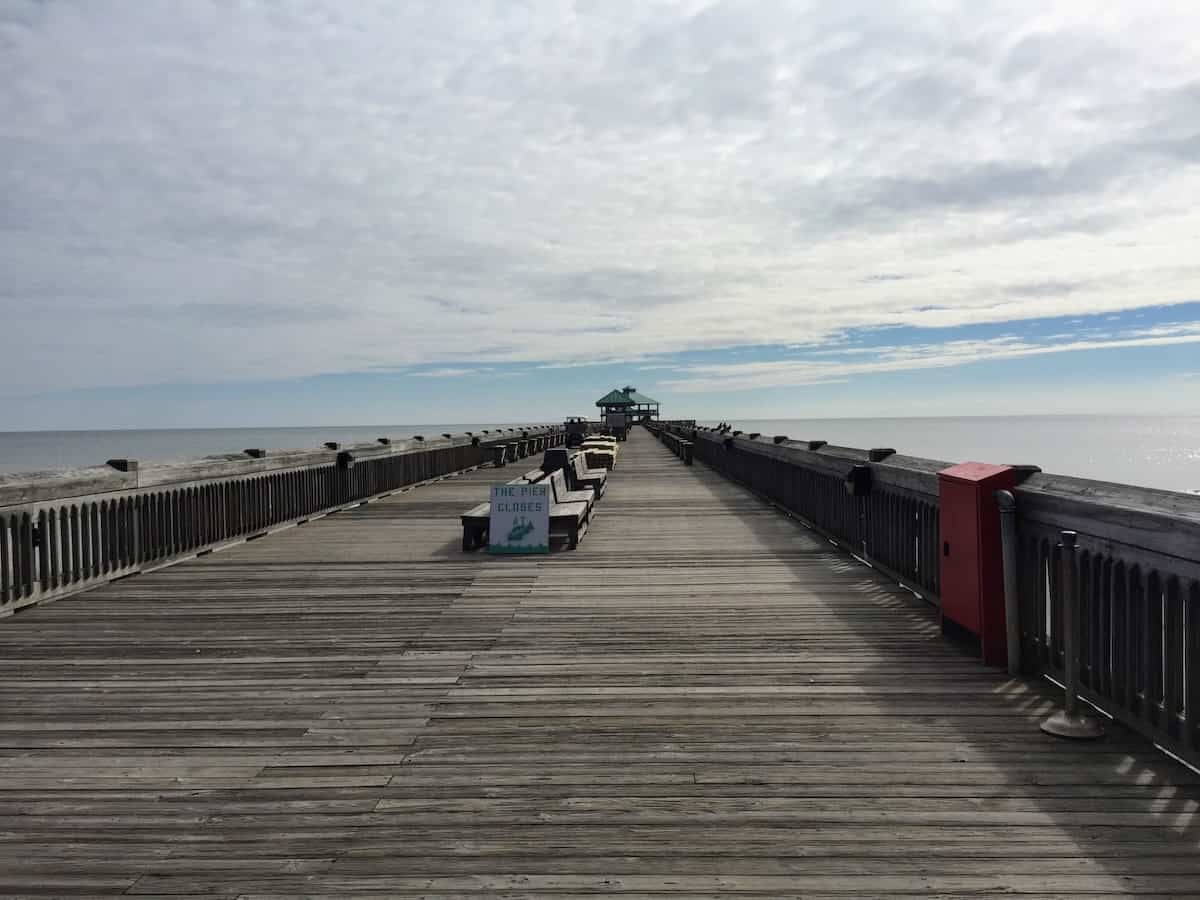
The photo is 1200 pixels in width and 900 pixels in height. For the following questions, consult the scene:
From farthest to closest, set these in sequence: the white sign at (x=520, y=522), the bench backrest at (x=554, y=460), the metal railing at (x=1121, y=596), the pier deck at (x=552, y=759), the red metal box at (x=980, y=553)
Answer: the bench backrest at (x=554, y=460) < the white sign at (x=520, y=522) < the red metal box at (x=980, y=553) < the metal railing at (x=1121, y=596) < the pier deck at (x=552, y=759)

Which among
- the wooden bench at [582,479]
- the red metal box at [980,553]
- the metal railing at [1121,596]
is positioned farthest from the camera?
the wooden bench at [582,479]

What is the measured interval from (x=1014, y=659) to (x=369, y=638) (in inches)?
160

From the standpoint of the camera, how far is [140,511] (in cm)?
794

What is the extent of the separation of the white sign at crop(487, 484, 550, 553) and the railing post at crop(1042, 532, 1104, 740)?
5.79 meters

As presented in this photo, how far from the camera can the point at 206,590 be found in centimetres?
718

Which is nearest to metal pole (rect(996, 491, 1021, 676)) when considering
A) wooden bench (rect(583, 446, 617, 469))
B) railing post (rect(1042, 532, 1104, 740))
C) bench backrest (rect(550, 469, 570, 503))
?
railing post (rect(1042, 532, 1104, 740))

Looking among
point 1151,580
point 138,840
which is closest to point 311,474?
point 138,840

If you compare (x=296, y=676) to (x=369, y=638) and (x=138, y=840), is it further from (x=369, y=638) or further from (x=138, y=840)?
(x=138, y=840)

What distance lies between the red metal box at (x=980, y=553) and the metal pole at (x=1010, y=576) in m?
0.10

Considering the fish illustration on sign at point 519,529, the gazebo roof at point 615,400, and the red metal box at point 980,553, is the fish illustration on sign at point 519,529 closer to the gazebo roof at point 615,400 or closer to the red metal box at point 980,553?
the red metal box at point 980,553

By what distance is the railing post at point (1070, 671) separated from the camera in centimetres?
372

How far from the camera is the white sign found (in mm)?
8953

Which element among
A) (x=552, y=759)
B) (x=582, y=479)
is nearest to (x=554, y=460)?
(x=582, y=479)

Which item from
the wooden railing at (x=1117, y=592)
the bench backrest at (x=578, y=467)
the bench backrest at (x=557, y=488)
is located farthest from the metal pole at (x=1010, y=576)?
the bench backrest at (x=578, y=467)
